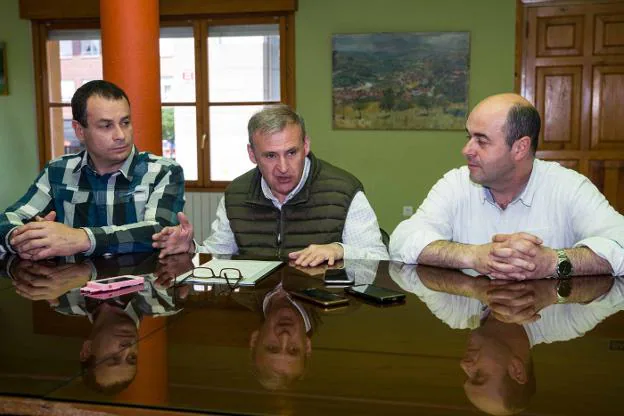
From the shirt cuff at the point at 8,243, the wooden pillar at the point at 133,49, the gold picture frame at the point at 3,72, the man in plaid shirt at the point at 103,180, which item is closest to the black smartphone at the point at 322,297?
the man in plaid shirt at the point at 103,180

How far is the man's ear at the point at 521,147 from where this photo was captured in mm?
2137

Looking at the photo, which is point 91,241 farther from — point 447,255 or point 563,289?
point 563,289

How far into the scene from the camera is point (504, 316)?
1237 millimetres

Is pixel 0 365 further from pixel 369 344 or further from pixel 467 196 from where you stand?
pixel 467 196

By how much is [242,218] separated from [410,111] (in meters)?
3.46

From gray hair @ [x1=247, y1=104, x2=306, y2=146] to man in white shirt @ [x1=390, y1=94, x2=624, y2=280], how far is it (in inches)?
21.5

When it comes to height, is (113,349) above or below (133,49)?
below

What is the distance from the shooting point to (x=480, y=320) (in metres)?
1.21

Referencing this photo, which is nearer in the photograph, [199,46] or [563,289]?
[563,289]

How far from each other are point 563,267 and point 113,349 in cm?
118

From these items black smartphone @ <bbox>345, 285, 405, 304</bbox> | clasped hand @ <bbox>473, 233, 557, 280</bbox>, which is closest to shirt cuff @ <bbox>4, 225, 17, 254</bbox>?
black smartphone @ <bbox>345, 285, 405, 304</bbox>

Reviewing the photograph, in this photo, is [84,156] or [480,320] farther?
[84,156]

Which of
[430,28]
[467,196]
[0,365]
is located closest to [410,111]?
[430,28]

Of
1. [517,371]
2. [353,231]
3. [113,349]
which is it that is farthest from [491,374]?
[353,231]
